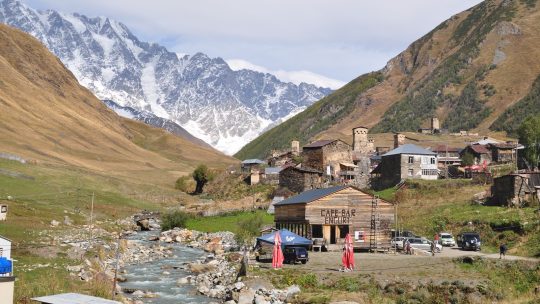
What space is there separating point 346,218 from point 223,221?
3581 cm

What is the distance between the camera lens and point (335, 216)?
64.8m

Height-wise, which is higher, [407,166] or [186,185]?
[186,185]

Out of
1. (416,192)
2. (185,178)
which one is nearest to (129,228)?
(416,192)

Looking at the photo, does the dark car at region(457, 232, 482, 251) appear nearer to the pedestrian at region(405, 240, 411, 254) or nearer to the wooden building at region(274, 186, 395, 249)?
the pedestrian at region(405, 240, 411, 254)

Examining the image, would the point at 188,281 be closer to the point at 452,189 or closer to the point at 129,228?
the point at 129,228

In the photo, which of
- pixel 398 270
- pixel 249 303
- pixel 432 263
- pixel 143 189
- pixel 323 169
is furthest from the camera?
pixel 143 189

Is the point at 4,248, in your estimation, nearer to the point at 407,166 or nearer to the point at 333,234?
the point at 333,234

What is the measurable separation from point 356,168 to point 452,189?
123 feet

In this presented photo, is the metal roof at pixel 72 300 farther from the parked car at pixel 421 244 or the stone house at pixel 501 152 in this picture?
the stone house at pixel 501 152

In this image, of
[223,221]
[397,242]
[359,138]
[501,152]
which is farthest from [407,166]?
[359,138]

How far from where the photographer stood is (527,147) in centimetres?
11406

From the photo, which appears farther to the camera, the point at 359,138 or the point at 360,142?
the point at 360,142

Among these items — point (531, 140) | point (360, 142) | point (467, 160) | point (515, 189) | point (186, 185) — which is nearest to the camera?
point (515, 189)

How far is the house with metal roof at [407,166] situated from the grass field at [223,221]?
2202 centimetres
